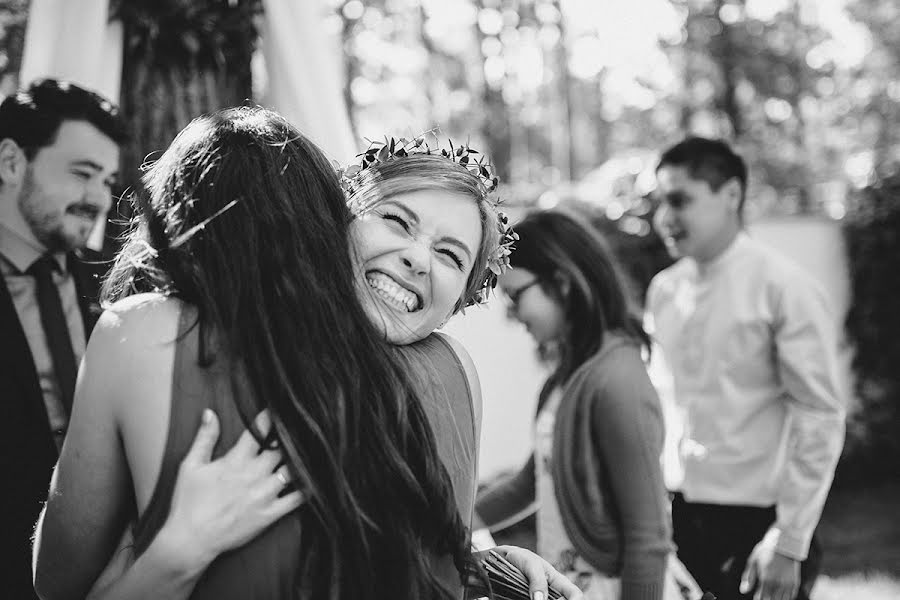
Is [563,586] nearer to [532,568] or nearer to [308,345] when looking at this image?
[532,568]

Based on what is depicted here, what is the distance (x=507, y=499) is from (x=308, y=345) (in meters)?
1.79

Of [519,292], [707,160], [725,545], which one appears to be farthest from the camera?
[707,160]

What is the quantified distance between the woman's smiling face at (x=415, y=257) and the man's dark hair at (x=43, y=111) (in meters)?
1.25

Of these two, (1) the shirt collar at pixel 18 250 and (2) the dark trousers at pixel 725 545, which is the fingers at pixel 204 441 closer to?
(1) the shirt collar at pixel 18 250

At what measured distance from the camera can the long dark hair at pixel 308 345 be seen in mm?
1165

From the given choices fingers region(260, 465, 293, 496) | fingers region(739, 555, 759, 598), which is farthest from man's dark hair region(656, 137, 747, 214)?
fingers region(260, 465, 293, 496)

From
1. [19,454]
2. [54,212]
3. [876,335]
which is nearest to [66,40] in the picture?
[54,212]

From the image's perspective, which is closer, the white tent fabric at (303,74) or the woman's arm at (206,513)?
the woman's arm at (206,513)

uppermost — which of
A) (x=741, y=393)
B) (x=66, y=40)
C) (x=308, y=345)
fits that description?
(x=66, y=40)

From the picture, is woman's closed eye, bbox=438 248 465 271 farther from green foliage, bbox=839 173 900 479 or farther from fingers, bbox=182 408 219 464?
green foliage, bbox=839 173 900 479

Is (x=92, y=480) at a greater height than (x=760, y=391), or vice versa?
(x=92, y=480)

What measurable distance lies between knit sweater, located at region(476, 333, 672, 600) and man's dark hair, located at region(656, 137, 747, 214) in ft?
4.60

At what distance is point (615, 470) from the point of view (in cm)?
230

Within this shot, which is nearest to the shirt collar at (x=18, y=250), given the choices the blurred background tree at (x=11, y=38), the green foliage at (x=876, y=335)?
the blurred background tree at (x=11, y=38)
